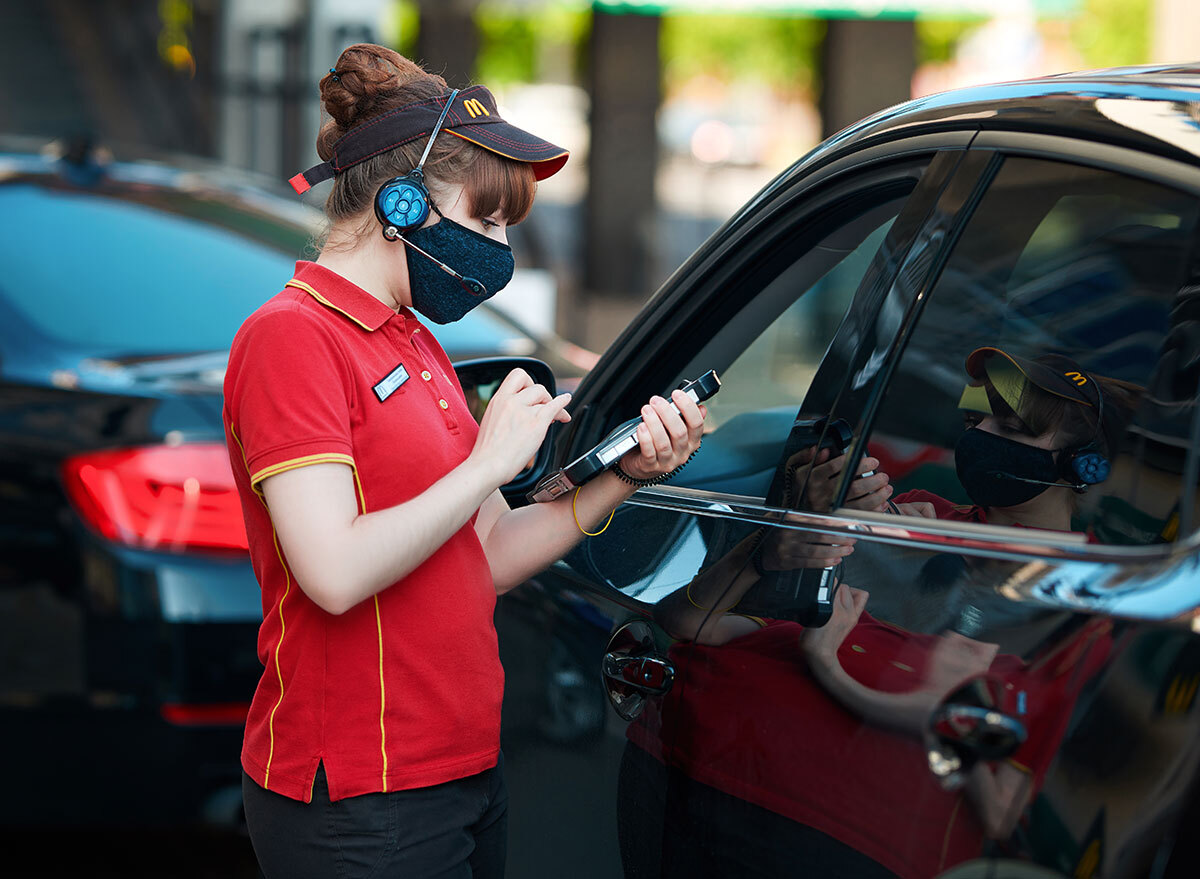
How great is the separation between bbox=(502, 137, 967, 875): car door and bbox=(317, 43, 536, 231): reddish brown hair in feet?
1.46

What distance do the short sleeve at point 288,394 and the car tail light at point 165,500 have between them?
1529 mm

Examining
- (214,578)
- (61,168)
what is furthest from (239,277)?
(214,578)

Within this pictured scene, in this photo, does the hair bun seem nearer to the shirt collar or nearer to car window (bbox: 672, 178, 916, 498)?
the shirt collar

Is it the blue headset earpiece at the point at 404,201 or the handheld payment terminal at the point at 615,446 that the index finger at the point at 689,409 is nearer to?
the handheld payment terminal at the point at 615,446

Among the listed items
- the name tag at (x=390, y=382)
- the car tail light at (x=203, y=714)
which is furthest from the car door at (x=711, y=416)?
the car tail light at (x=203, y=714)

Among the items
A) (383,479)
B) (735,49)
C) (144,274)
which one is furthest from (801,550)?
(735,49)

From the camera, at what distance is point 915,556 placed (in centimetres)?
163

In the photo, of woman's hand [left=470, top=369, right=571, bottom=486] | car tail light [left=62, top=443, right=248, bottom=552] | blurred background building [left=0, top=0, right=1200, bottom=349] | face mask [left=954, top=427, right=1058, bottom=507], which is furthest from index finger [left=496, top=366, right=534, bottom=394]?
blurred background building [left=0, top=0, right=1200, bottom=349]

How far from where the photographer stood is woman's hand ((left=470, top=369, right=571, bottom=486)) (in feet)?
5.71

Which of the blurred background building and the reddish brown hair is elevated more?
the blurred background building

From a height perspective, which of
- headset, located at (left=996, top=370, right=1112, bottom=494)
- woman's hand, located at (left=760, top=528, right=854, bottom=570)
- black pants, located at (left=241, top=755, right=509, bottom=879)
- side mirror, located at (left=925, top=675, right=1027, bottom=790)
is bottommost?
black pants, located at (left=241, top=755, right=509, bottom=879)

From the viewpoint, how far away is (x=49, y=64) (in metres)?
14.2

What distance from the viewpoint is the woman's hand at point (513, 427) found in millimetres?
1741

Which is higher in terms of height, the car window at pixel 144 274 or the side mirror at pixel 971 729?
the car window at pixel 144 274
